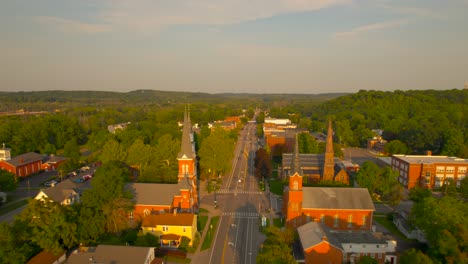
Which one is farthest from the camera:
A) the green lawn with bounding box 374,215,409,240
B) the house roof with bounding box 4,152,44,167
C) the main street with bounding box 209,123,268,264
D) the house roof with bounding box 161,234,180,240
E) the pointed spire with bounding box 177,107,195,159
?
the house roof with bounding box 4,152,44,167

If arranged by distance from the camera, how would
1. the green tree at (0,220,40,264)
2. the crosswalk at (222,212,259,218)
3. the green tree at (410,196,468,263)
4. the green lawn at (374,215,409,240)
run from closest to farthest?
the green tree at (0,220,40,264), the green tree at (410,196,468,263), the green lawn at (374,215,409,240), the crosswalk at (222,212,259,218)

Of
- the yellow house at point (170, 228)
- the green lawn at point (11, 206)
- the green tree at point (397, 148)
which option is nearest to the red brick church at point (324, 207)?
the yellow house at point (170, 228)

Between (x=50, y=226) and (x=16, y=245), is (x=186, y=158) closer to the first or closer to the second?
(x=50, y=226)

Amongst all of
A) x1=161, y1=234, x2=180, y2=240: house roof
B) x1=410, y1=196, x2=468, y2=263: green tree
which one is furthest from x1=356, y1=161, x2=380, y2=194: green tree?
x1=161, y1=234, x2=180, y2=240: house roof

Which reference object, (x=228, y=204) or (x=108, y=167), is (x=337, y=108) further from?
(x=108, y=167)

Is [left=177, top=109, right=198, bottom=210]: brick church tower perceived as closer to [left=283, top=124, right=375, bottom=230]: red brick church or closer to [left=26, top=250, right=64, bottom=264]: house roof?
[left=283, top=124, right=375, bottom=230]: red brick church

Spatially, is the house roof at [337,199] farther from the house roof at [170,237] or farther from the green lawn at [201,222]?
the house roof at [170,237]

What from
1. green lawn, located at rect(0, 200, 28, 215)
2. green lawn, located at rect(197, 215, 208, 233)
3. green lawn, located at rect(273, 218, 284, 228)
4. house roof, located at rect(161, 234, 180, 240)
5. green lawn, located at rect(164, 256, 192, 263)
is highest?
house roof, located at rect(161, 234, 180, 240)

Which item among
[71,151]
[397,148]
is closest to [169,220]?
[71,151]
